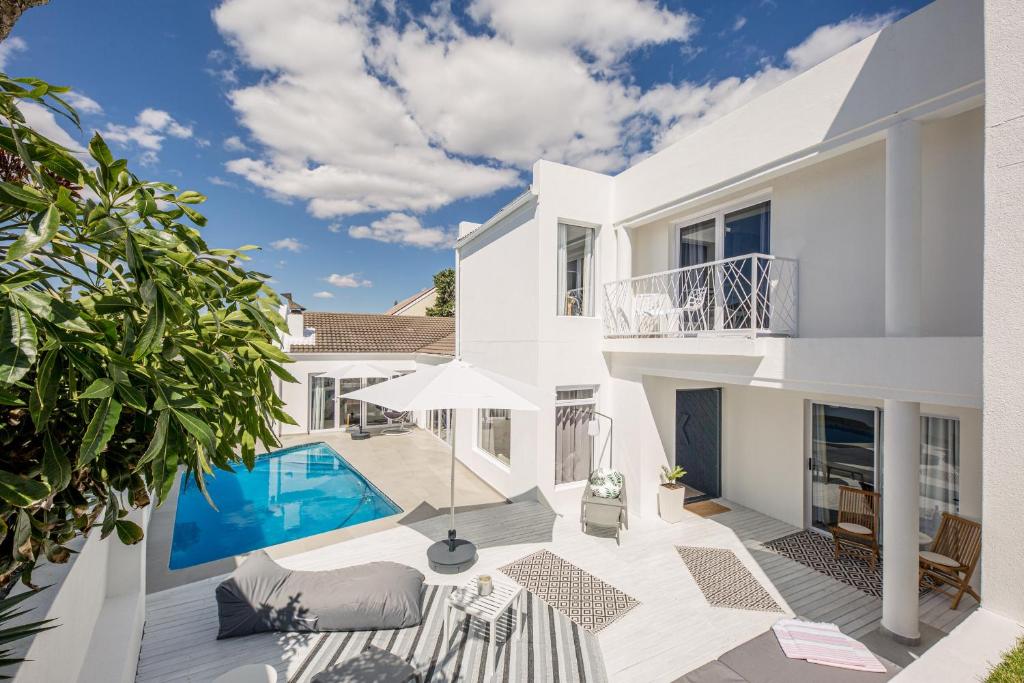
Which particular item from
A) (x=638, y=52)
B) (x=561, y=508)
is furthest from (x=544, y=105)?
(x=561, y=508)

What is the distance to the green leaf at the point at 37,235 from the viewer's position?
3.48ft

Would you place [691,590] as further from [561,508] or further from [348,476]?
[348,476]

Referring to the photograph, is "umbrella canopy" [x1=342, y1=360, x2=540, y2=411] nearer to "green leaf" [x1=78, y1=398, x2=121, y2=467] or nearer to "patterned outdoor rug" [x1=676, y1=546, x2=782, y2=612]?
"patterned outdoor rug" [x1=676, y1=546, x2=782, y2=612]

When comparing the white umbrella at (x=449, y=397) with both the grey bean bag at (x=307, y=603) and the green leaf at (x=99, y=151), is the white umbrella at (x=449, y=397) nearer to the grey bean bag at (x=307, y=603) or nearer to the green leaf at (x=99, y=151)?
the grey bean bag at (x=307, y=603)

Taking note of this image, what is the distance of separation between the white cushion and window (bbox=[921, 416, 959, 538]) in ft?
2.53

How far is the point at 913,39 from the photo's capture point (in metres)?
6.00

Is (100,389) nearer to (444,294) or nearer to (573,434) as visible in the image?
(573,434)

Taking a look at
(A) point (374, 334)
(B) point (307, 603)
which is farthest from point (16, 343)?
(A) point (374, 334)

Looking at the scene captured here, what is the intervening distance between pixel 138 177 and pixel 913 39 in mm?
9148

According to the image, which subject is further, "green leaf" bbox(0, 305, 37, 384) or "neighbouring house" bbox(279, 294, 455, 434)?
"neighbouring house" bbox(279, 294, 455, 434)

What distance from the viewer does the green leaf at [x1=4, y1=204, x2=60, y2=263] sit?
106cm

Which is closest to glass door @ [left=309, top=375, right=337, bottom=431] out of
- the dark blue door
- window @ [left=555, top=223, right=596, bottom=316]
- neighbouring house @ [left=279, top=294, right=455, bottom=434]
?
neighbouring house @ [left=279, top=294, right=455, bottom=434]

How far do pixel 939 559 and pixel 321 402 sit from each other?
22.0 metres

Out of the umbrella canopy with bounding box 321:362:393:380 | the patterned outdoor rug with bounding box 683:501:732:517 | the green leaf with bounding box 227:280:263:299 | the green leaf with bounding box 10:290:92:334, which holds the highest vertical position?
the green leaf with bounding box 227:280:263:299
